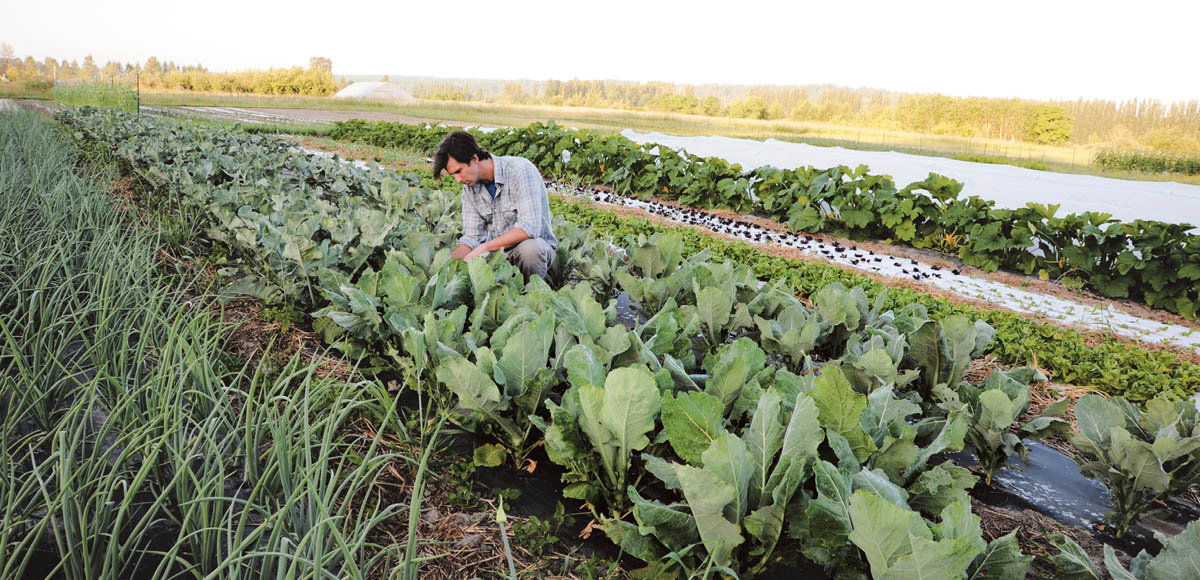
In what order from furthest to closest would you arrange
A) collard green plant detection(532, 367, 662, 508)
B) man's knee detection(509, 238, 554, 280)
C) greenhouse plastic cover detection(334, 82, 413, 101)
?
greenhouse plastic cover detection(334, 82, 413, 101)
man's knee detection(509, 238, 554, 280)
collard green plant detection(532, 367, 662, 508)

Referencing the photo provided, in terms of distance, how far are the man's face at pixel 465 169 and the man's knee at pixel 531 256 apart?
0.45 m

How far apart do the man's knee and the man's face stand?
45cm

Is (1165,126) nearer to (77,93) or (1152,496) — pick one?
(1152,496)

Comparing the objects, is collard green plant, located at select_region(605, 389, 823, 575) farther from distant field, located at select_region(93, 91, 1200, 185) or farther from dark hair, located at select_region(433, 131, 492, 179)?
distant field, located at select_region(93, 91, 1200, 185)

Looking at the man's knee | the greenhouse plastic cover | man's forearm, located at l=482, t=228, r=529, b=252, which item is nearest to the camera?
man's forearm, located at l=482, t=228, r=529, b=252

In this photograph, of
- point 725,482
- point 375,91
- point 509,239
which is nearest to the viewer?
point 725,482

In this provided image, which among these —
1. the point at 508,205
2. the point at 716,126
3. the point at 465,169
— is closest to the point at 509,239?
the point at 508,205

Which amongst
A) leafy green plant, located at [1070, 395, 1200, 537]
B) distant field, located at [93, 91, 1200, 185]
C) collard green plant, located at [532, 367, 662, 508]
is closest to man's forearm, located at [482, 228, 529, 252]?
collard green plant, located at [532, 367, 662, 508]

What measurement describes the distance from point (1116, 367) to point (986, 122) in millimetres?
23171

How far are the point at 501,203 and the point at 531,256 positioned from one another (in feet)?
1.30

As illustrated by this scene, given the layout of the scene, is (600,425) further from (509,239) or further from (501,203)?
(501,203)

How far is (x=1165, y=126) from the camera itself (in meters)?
16.7

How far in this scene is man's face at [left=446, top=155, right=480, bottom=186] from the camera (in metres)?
3.46

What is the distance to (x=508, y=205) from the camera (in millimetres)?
3812
